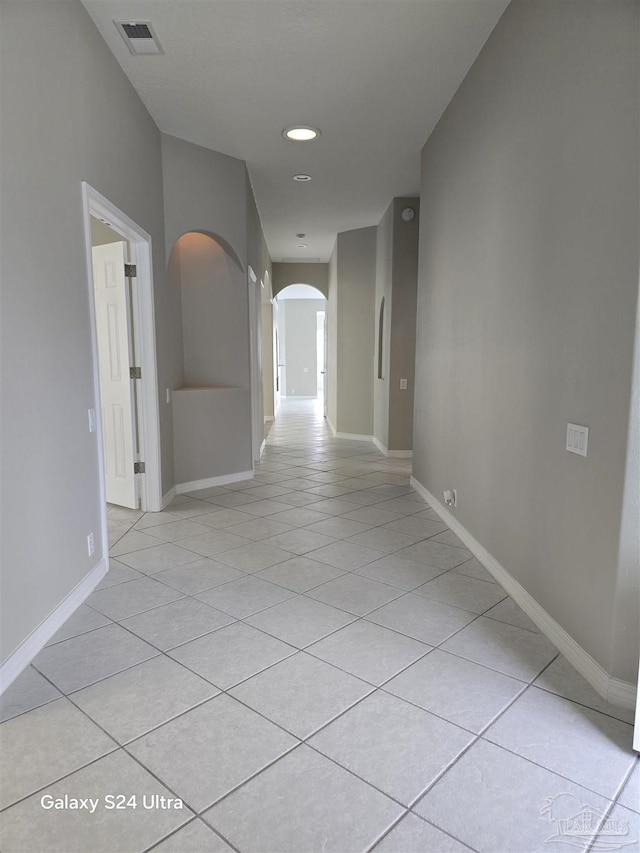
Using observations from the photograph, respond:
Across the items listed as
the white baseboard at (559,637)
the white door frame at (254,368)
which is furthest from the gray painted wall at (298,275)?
the white baseboard at (559,637)

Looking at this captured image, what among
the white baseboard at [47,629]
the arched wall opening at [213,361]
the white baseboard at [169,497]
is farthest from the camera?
the arched wall opening at [213,361]

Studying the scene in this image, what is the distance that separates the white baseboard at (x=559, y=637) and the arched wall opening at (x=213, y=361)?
8.21 feet

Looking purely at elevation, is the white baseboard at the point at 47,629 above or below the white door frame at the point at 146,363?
below

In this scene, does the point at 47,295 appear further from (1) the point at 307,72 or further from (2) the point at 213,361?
(2) the point at 213,361

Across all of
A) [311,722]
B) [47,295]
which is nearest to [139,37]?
[47,295]

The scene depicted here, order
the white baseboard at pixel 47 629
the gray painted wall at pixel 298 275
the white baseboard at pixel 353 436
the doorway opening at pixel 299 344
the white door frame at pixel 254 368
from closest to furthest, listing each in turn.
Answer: the white baseboard at pixel 47 629 → the white door frame at pixel 254 368 → the white baseboard at pixel 353 436 → the gray painted wall at pixel 298 275 → the doorway opening at pixel 299 344

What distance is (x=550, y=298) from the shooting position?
7.41 ft

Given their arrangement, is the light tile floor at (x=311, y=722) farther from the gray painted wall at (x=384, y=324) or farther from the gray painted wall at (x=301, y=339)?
the gray painted wall at (x=301, y=339)

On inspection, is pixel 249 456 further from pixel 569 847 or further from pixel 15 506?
pixel 569 847

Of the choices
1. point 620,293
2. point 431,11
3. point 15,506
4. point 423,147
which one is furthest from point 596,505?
point 423,147

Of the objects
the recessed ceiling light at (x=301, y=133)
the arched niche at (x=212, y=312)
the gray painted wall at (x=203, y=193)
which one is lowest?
the arched niche at (x=212, y=312)

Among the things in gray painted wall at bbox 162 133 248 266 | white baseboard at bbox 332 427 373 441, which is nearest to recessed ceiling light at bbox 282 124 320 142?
gray painted wall at bbox 162 133 248 266

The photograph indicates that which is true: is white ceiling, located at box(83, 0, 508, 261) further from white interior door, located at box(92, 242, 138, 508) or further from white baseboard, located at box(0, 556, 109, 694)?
white baseboard, located at box(0, 556, 109, 694)

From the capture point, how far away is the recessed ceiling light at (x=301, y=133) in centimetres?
422
